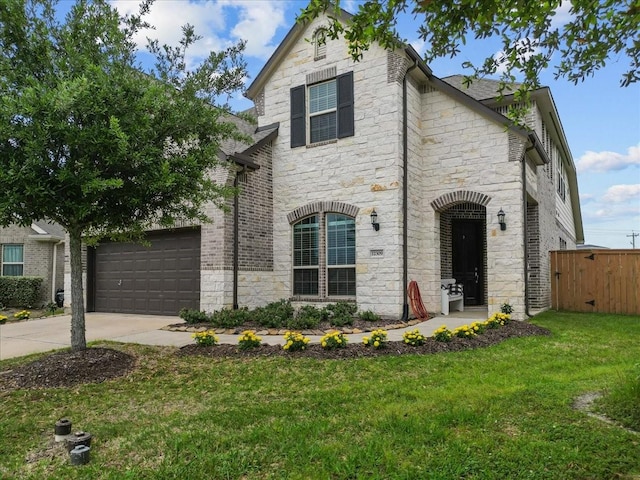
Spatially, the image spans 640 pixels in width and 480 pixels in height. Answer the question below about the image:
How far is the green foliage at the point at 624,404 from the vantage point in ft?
12.4

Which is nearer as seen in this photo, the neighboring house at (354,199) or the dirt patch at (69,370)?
the dirt patch at (69,370)

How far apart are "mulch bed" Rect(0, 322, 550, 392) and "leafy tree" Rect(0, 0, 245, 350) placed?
48cm

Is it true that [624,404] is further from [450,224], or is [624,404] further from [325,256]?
[450,224]

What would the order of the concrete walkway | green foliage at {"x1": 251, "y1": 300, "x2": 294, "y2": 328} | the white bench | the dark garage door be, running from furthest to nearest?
the dark garage door, the white bench, green foliage at {"x1": 251, "y1": 300, "x2": 294, "y2": 328}, the concrete walkway

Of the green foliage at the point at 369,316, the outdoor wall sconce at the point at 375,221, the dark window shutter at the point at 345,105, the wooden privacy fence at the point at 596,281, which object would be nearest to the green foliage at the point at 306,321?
the green foliage at the point at 369,316

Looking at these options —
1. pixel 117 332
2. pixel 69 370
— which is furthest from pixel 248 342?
pixel 117 332

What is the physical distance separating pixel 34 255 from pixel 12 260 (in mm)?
1039

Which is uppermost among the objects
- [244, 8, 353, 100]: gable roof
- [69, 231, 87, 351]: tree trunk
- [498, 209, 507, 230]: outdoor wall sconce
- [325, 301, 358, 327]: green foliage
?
[244, 8, 353, 100]: gable roof

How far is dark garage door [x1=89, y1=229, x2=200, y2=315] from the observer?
461 inches

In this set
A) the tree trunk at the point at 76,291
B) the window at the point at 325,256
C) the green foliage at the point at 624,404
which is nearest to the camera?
the green foliage at the point at 624,404

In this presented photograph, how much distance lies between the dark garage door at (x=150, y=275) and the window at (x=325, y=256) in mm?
2593

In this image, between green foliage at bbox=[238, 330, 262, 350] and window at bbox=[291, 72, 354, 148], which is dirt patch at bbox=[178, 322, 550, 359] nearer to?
green foliage at bbox=[238, 330, 262, 350]

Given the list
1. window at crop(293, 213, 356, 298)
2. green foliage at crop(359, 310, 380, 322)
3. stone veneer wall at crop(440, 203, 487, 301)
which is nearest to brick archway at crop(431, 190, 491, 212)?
stone veneer wall at crop(440, 203, 487, 301)

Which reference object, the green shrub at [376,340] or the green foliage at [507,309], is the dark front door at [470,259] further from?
the green shrub at [376,340]
